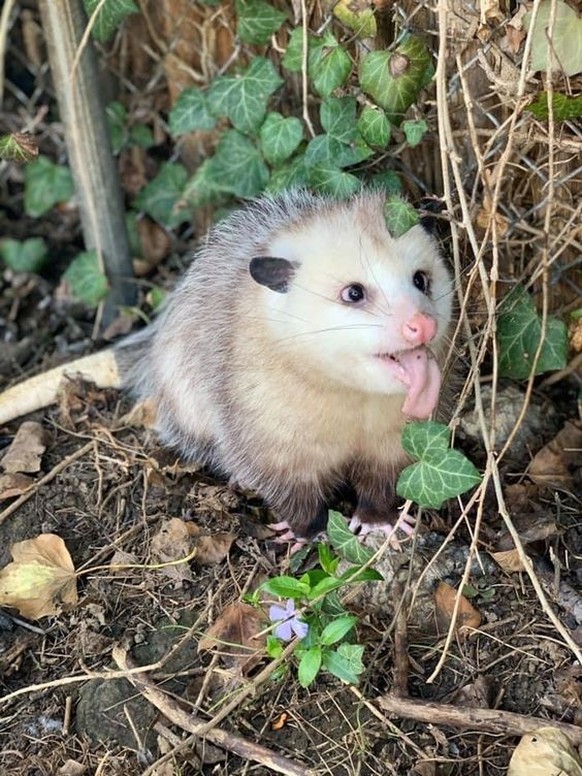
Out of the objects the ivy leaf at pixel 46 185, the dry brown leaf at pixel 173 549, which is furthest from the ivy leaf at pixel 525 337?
the ivy leaf at pixel 46 185

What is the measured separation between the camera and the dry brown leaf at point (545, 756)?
196 cm

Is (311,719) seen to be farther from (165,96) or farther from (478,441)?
(165,96)

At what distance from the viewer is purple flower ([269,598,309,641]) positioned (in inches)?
85.1

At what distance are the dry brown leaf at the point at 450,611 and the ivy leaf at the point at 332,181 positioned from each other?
42.2 inches

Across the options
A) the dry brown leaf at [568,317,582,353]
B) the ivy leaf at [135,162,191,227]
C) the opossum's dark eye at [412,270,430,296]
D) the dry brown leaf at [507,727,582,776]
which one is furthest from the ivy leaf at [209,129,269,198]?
the dry brown leaf at [507,727,582,776]

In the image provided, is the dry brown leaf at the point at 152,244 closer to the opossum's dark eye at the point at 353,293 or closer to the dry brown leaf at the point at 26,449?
the dry brown leaf at the point at 26,449

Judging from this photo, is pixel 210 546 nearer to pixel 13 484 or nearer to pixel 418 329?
pixel 13 484

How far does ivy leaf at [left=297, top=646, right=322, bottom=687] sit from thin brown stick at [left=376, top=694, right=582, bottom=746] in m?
0.18

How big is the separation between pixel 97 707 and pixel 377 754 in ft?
2.13

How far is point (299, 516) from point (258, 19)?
4.69 ft

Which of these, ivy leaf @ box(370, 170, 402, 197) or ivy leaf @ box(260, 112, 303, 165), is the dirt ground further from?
ivy leaf @ box(260, 112, 303, 165)

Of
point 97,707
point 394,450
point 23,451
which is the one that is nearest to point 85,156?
point 23,451

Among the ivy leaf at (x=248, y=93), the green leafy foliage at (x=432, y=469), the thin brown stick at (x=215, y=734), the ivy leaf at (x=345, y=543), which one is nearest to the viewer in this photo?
the thin brown stick at (x=215, y=734)

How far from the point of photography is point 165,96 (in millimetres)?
3504
